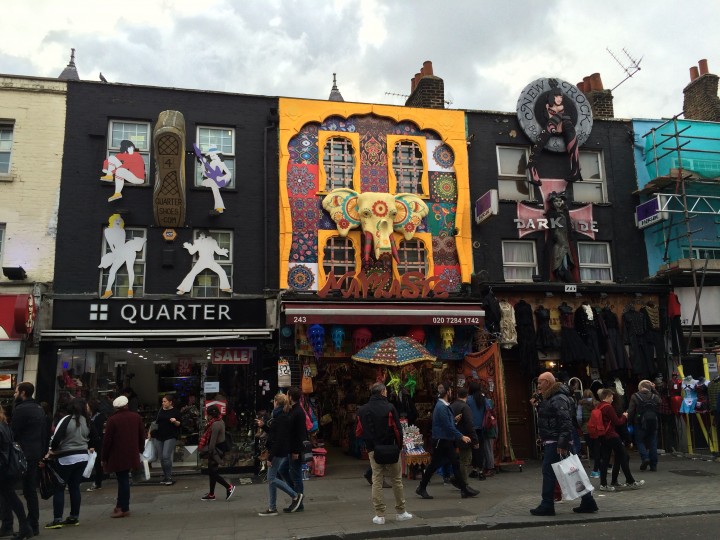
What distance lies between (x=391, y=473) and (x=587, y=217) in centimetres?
1164

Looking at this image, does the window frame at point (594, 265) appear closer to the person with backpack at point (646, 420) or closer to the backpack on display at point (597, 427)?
the person with backpack at point (646, 420)

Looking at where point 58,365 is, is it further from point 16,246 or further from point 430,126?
point 430,126

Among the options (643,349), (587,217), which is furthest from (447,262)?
(643,349)

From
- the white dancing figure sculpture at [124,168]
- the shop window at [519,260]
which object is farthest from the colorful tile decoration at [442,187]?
the white dancing figure sculpture at [124,168]

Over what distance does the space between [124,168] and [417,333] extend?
827cm

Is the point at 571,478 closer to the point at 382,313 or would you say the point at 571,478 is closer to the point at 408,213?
the point at 382,313

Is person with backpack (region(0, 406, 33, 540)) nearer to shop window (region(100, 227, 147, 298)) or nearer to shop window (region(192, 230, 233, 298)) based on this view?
shop window (region(100, 227, 147, 298))

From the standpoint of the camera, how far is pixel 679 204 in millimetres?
17203

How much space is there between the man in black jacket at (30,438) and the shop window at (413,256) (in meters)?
Answer: 9.72

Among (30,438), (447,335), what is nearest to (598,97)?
(447,335)

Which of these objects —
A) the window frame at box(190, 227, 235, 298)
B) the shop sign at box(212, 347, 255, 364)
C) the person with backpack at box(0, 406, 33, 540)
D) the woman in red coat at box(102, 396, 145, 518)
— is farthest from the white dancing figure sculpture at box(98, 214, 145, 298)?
the person with backpack at box(0, 406, 33, 540)

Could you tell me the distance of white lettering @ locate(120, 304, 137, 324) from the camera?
14.2 meters

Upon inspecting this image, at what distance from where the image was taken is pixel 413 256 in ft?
53.1

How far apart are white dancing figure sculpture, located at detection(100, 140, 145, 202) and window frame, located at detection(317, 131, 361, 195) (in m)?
4.43
